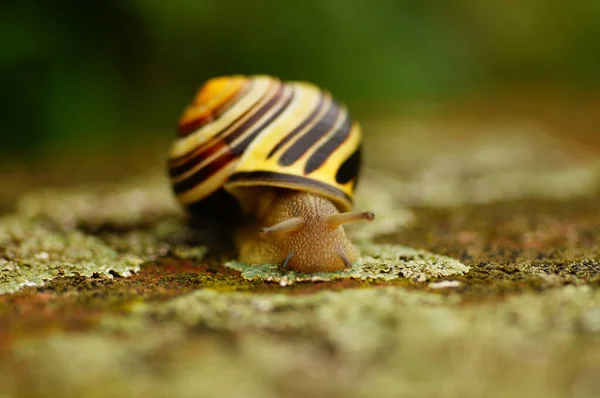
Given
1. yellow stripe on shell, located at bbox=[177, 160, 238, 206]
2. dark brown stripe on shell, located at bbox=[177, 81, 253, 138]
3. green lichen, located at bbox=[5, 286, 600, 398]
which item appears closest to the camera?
green lichen, located at bbox=[5, 286, 600, 398]

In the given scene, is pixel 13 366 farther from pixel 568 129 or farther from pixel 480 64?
pixel 480 64

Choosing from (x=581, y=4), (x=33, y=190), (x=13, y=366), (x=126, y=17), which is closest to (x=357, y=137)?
(x=13, y=366)

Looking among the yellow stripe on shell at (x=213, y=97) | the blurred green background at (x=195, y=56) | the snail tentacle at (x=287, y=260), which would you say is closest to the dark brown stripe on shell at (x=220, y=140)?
the yellow stripe on shell at (x=213, y=97)

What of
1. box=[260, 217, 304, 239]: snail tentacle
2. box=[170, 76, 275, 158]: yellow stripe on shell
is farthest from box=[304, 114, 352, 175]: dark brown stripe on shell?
box=[170, 76, 275, 158]: yellow stripe on shell

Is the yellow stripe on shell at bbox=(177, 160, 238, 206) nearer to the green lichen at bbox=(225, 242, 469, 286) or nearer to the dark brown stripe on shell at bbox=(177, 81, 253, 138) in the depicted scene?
the dark brown stripe on shell at bbox=(177, 81, 253, 138)

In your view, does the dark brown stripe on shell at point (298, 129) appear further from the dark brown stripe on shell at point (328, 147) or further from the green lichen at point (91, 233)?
the green lichen at point (91, 233)
